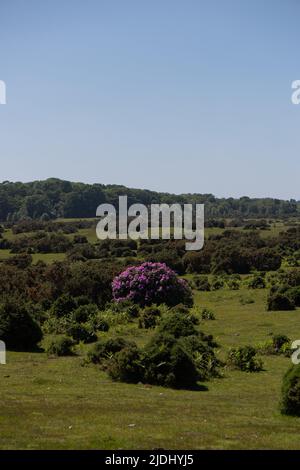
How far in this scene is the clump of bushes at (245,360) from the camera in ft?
81.1

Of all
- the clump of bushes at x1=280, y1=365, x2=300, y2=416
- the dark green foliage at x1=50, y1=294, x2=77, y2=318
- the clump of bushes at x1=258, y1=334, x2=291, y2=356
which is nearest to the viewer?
the clump of bushes at x1=280, y1=365, x2=300, y2=416

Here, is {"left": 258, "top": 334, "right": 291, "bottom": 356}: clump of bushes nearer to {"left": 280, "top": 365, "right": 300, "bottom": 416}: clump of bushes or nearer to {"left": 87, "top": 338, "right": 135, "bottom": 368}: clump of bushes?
{"left": 87, "top": 338, "right": 135, "bottom": 368}: clump of bushes

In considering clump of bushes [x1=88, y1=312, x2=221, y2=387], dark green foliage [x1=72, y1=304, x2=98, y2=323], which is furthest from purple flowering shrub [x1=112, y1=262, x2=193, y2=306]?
clump of bushes [x1=88, y1=312, x2=221, y2=387]

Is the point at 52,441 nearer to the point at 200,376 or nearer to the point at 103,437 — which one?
the point at 103,437

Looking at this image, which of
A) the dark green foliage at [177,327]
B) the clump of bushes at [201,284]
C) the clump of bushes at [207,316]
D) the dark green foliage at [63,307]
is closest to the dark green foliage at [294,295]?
the clump of bushes at [207,316]

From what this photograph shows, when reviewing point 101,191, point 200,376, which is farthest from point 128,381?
point 101,191

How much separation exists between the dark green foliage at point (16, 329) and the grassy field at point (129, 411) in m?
1.66

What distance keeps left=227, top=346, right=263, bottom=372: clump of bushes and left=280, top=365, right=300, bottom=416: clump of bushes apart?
7441 millimetres

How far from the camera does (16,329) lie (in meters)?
28.5

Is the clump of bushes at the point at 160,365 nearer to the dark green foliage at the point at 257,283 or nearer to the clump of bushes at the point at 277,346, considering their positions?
the clump of bushes at the point at 277,346

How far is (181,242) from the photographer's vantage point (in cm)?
8956

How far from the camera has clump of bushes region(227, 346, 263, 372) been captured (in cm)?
2473

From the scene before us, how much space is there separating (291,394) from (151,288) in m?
28.0
